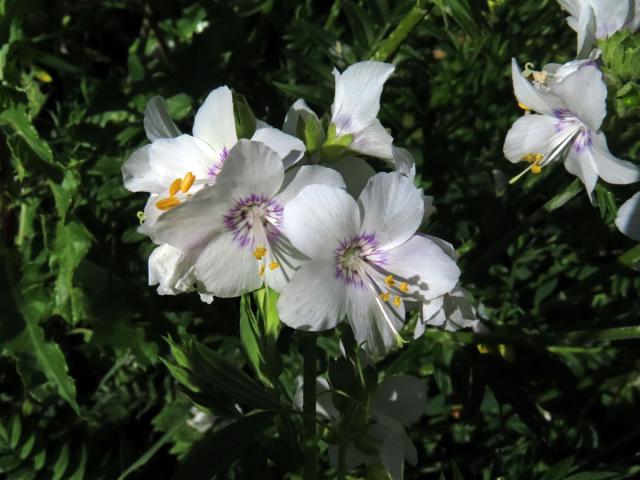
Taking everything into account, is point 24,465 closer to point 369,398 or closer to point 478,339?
point 369,398

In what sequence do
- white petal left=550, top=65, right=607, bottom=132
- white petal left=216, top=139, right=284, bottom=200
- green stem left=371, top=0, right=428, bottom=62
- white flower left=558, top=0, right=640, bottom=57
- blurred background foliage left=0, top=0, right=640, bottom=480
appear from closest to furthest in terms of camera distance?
white petal left=216, top=139, right=284, bottom=200 < white petal left=550, top=65, right=607, bottom=132 < white flower left=558, top=0, right=640, bottom=57 < green stem left=371, top=0, right=428, bottom=62 < blurred background foliage left=0, top=0, right=640, bottom=480

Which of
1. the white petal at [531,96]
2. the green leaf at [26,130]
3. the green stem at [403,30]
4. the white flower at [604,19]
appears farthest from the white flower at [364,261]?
the green leaf at [26,130]

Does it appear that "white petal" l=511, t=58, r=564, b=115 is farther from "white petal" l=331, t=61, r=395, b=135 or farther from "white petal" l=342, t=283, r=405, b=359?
"white petal" l=342, t=283, r=405, b=359

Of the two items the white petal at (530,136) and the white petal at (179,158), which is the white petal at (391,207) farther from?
the white petal at (530,136)

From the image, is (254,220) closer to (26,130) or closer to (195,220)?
(195,220)

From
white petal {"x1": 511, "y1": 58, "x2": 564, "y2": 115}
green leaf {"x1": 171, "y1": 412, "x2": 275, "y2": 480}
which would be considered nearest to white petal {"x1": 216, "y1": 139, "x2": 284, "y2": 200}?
green leaf {"x1": 171, "y1": 412, "x2": 275, "y2": 480}

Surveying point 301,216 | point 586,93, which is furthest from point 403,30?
point 301,216
